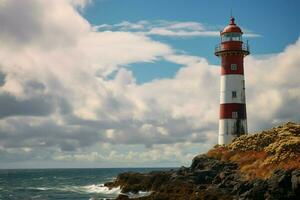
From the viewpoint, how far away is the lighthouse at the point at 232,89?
4769 centimetres

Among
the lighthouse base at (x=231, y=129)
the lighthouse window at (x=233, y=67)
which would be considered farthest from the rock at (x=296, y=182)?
the lighthouse window at (x=233, y=67)

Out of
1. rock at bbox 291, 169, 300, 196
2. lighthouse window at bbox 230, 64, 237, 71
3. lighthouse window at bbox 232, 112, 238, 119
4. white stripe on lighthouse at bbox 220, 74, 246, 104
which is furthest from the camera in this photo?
lighthouse window at bbox 230, 64, 237, 71

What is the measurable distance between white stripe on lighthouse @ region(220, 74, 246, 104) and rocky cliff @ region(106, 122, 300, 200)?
4321 millimetres

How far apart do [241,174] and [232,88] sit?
12466 millimetres

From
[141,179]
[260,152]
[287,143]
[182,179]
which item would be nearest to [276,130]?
[260,152]

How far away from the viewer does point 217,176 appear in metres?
39.8

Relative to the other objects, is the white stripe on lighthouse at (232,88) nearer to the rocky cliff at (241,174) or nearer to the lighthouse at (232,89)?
the lighthouse at (232,89)

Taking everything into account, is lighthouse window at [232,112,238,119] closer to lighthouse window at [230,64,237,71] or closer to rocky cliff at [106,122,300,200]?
rocky cliff at [106,122,300,200]

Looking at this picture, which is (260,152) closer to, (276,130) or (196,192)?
(276,130)

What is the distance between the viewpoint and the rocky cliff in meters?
31.0

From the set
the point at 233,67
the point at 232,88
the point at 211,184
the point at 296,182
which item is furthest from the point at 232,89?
the point at 296,182

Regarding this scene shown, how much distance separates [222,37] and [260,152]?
13742 millimetres

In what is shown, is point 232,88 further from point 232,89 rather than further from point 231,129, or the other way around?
point 231,129

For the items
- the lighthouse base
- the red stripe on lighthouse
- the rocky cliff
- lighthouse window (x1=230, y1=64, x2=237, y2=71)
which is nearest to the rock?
the rocky cliff
